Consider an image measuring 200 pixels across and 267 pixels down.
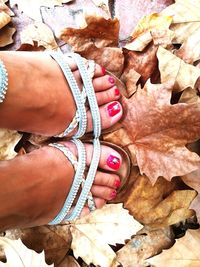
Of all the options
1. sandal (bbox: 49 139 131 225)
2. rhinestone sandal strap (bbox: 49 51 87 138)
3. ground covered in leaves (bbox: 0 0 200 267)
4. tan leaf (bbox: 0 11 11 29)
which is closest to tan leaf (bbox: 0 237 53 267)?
ground covered in leaves (bbox: 0 0 200 267)

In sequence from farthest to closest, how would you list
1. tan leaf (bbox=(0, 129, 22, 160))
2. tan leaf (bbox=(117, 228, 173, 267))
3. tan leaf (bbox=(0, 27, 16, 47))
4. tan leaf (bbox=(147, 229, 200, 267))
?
tan leaf (bbox=(0, 27, 16, 47)) → tan leaf (bbox=(0, 129, 22, 160)) → tan leaf (bbox=(117, 228, 173, 267)) → tan leaf (bbox=(147, 229, 200, 267))

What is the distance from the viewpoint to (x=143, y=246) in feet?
4.72

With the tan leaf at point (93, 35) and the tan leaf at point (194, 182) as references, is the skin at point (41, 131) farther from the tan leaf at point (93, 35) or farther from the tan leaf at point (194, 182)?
the tan leaf at point (194, 182)

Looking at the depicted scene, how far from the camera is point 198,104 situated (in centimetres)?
128

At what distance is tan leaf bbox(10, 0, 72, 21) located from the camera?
66.1 inches

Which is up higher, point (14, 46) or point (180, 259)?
point (14, 46)

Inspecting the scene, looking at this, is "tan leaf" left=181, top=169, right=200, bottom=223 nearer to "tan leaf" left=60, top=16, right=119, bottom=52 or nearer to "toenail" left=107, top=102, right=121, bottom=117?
"toenail" left=107, top=102, right=121, bottom=117

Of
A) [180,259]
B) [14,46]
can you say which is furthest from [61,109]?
[180,259]

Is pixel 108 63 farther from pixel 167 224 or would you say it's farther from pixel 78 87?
pixel 167 224

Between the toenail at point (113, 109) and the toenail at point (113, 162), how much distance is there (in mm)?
128

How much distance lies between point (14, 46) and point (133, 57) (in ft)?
1.45

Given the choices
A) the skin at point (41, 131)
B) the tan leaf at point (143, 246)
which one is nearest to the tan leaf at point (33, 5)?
the skin at point (41, 131)

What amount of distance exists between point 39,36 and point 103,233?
0.68 metres

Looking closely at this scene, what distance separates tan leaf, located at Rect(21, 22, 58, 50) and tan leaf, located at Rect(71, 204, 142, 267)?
57 centimetres
